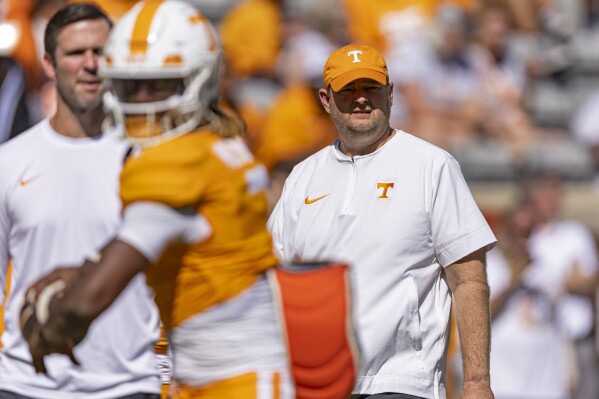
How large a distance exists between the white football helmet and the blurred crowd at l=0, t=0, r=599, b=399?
14.7 feet

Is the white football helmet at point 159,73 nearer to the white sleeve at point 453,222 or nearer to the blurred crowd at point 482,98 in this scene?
the white sleeve at point 453,222

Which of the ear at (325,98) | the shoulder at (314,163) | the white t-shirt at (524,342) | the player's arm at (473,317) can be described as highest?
the ear at (325,98)

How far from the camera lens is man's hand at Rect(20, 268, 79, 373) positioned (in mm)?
3611

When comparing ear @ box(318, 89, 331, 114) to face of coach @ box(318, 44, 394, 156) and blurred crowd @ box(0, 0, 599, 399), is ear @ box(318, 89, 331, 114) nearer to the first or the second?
face of coach @ box(318, 44, 394, 156)

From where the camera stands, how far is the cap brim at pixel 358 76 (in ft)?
17.6

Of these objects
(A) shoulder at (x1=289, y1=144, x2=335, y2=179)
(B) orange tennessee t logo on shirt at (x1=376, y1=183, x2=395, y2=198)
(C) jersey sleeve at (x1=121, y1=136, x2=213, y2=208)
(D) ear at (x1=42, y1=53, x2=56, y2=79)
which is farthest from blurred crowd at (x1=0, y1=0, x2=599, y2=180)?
(C) jersey sleeve at (x1=121, y1=136, x2=213, y2=208)

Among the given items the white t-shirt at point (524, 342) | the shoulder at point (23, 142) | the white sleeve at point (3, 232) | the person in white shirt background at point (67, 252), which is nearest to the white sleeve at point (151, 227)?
the person in white shirt background at point (67, 252)

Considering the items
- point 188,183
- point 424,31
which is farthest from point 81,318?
point 424,31

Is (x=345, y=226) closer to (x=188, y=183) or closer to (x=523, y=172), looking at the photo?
(x=188, y=183)

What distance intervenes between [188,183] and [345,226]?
5.53ft

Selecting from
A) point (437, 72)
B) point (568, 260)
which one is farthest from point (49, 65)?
point (437, 72)

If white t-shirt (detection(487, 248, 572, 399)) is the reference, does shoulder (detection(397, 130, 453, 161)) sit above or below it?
above

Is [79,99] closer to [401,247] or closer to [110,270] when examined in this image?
[401,247]

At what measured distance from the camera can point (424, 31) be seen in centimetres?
1214
